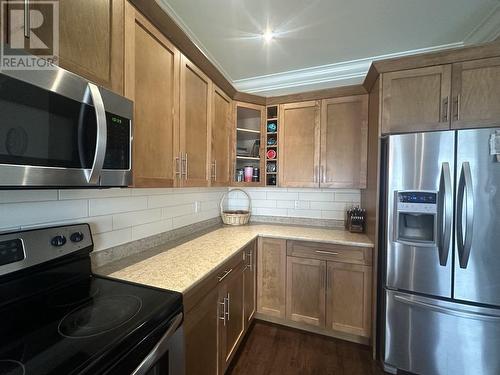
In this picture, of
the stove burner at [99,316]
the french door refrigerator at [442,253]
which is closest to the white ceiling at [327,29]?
the french door refrigerator at [442,253]

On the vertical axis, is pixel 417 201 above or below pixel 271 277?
above

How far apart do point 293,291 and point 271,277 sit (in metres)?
0.24

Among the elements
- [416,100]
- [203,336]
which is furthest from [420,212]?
[203,336]

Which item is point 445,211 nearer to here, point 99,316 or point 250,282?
point 250,282

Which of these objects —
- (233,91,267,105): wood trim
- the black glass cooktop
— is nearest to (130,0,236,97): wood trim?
(233,91,267,105): wood trim

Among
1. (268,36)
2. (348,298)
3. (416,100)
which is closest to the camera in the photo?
(416,100)

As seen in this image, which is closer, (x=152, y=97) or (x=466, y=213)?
(x=152, y=97)

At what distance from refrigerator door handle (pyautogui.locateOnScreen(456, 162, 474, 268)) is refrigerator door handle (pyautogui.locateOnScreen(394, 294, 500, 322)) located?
12.1 inches

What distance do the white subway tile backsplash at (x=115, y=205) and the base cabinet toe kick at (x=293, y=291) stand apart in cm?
71

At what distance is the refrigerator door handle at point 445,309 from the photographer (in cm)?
137

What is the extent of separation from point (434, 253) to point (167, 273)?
1732mm

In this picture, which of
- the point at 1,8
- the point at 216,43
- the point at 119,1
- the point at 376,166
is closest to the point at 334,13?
the point at 216,43

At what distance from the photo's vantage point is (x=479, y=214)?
1372 millimetres

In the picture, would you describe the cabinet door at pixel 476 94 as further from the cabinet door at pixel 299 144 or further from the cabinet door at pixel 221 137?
the cabinet door at pixel 221 137
